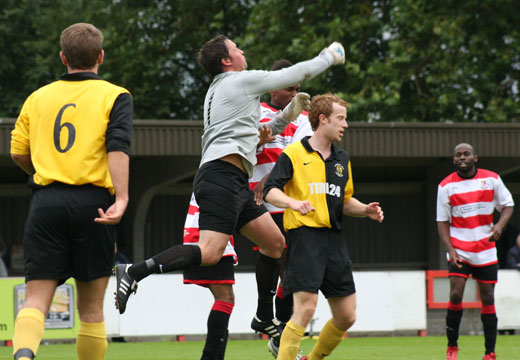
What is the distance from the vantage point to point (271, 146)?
7875mm

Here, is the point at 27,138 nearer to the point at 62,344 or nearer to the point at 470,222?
the point at 470,222

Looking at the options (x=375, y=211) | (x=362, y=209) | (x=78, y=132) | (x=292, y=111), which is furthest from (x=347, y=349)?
(x=78, y=132)

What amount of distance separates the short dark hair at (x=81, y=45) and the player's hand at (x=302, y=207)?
5.52ft

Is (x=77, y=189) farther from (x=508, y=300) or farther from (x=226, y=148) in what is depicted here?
(x=508, y=300)

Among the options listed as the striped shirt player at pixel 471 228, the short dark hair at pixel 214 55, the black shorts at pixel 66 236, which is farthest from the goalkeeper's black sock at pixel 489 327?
the black shorts at pixel 66 236

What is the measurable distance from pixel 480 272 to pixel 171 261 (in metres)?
4.78

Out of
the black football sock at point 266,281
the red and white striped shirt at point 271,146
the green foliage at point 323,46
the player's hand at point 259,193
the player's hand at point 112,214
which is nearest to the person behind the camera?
the player's hand at point 112,214

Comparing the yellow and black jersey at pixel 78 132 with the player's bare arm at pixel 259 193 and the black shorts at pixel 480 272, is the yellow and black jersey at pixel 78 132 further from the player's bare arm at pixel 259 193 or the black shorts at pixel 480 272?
the black shorts at pixel 480 272

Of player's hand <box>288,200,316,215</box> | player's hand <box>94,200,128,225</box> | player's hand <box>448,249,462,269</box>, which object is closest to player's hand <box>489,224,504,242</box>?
player's hand <box>448,249,462,269</box>

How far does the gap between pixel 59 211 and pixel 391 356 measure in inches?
252

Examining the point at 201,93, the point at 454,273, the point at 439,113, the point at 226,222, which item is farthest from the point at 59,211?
the point at 201,93

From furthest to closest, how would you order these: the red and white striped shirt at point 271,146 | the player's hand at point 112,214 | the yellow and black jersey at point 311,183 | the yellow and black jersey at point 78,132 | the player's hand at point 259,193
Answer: the red and white striped shirt at point 271,146 < the player's hand at point 259,193 < the yellow and black jersey at point 311,183 < the yellow and black jersey at point 78,132 < the player's hand at point 112,214

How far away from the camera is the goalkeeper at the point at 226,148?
614 centimetres

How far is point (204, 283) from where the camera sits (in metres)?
6.89
